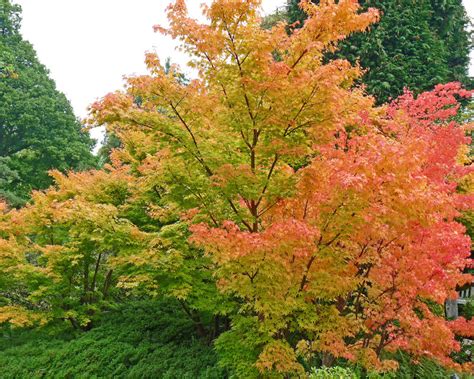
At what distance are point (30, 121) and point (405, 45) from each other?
22.9 meters

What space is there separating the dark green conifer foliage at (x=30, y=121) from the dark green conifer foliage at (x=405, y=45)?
16050mm

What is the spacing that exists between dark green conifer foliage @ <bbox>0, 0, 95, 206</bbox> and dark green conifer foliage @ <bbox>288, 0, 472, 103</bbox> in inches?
632

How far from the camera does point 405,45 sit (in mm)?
21328

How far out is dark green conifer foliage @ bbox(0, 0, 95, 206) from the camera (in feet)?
80.2

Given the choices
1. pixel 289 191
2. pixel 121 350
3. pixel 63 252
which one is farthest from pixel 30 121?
pixel 289 191

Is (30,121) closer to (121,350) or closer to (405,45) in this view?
(121,350)

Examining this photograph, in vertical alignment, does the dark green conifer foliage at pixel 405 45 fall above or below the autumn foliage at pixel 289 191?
above

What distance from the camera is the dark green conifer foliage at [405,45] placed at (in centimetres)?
2066

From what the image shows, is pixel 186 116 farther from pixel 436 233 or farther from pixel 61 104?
pixel 61 104

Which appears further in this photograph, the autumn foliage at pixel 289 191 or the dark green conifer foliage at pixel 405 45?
the dark green conifer foliage at pixel 405 45

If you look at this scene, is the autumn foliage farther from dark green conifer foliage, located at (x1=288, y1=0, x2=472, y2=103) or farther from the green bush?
dark green conifer foliage, located at (x1=288, y1=0, x2=472, y2=103)

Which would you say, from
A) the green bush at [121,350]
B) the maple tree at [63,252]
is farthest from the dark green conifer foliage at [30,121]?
the green bush at [121,350]

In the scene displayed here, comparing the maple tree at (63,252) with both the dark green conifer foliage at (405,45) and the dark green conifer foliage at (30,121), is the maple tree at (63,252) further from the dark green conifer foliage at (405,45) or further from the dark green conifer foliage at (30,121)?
the dark green conifer foliage at (405,45)

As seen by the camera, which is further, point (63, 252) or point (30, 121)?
point (30, 121)
